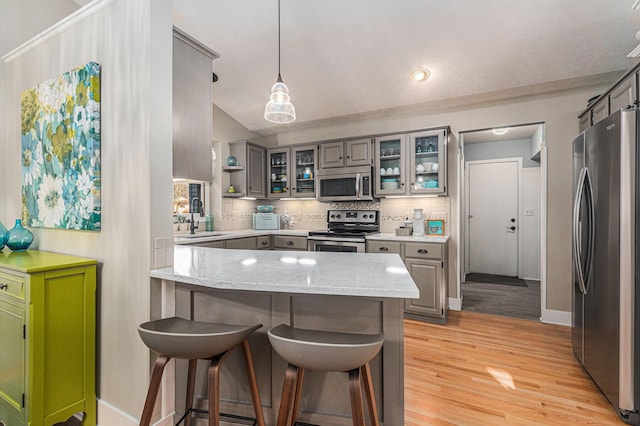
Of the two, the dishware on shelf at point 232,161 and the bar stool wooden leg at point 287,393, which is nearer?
the bar stool wooden leg at point 287,393

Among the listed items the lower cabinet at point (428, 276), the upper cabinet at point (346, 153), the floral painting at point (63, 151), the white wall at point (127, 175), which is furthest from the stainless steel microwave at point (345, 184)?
the floral painting at point (63, 151)

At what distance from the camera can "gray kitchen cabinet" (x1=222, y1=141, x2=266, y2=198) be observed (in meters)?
4.49

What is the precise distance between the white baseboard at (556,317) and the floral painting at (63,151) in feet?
14.3

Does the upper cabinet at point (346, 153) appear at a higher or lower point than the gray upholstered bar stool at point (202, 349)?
higher

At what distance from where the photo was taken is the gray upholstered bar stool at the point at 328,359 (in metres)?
1.03

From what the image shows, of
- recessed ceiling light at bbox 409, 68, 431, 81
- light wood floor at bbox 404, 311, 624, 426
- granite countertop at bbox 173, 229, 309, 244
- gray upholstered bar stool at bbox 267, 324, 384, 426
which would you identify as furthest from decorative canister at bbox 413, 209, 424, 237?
gray upholstered bar stool at bbox 267, 324, 384, 426

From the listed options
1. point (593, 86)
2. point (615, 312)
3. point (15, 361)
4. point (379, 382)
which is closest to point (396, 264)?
point (379, 382)

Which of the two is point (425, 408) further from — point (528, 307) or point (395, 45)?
point (395, 45)

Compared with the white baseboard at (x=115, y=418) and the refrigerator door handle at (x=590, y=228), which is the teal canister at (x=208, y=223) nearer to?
the white baseboard at (x=115, y=418)

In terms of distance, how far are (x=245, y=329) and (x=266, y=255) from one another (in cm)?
74

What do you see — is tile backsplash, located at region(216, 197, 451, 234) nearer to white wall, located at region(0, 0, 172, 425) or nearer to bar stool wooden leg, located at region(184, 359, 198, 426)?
white wall, located at region(0, 0, 172, 425)

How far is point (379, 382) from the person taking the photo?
4.50ft

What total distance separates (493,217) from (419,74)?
12.5 feet

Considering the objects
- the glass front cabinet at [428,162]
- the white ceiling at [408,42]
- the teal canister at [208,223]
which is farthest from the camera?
the teal canister at [208,223]
